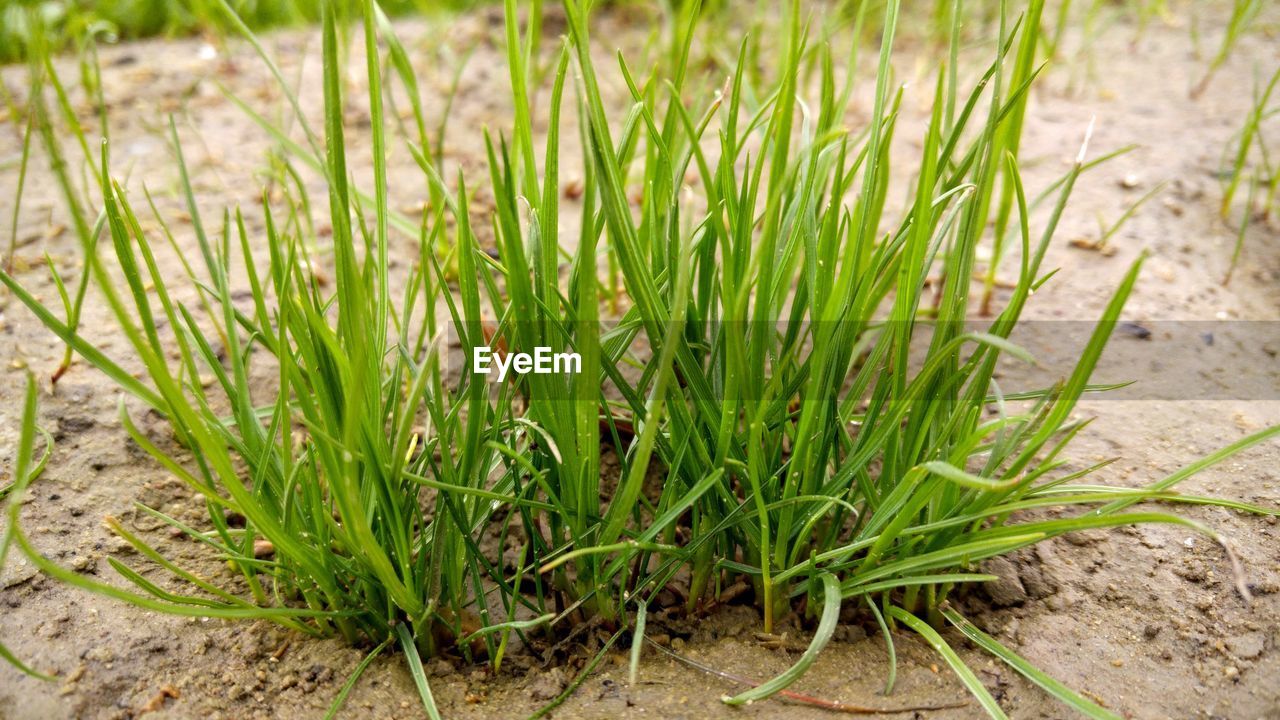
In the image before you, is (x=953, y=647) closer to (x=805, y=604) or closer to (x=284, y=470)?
(x=805, y=604)

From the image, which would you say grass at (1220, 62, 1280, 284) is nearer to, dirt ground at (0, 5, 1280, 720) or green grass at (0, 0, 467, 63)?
dirt ground at (0, 5, 1280, 720)

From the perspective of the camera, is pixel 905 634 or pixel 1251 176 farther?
pixel 1251 176

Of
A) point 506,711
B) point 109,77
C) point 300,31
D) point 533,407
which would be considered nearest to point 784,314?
point 533,407

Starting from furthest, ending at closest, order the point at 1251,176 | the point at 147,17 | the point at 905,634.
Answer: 1. the point at 147,17
2. the point at 1251,176
3. the point at 905,634

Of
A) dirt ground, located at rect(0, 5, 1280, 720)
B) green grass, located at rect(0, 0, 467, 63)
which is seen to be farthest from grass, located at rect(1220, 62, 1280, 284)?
green grass, located at rect(0, 0, 467, 63)

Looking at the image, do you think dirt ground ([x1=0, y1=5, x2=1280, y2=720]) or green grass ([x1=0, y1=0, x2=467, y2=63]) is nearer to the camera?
dirt ground ([x1=0, y1=5, x2=1280, y2=720])

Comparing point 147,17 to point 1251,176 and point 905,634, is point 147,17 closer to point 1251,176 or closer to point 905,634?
point 905,634

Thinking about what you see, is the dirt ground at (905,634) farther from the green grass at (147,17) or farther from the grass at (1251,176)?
the green grass at (147,17)

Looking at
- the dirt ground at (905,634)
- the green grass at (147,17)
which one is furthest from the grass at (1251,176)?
the green grass at (147,17)

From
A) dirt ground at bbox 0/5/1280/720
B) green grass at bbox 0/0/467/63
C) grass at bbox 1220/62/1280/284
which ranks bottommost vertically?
dirt ground at bbox 0/5/1280/720

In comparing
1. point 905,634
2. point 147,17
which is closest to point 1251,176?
point 905,634

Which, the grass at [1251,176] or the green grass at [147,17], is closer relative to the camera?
the grass at [1251,176]
